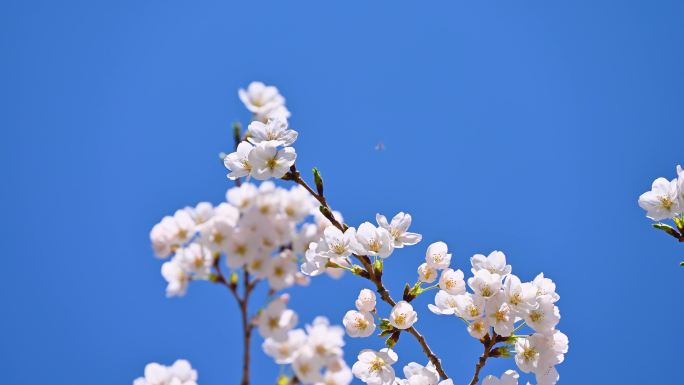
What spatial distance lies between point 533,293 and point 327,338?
5.24ft

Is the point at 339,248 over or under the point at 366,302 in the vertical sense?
over

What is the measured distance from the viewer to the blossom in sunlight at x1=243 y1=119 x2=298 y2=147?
3197 millimetres

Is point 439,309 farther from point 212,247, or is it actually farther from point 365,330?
point 212,247

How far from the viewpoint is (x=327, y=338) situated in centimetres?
209

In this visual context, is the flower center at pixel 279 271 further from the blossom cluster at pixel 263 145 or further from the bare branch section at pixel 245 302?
the blossom cluster at pixel 263 145

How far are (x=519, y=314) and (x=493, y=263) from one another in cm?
40

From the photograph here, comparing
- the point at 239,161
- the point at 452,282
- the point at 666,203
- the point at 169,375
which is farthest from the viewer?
the point at 452,282

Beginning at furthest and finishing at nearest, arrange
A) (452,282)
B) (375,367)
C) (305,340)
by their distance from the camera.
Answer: (452,282) → (375,367) → (305,340)

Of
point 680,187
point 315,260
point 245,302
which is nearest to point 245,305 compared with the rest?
point 245,302

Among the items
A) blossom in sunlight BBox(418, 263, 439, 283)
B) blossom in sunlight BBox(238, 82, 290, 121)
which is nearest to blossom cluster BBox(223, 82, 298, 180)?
blossom in sunlight BBox(238, 82, 290, 121)

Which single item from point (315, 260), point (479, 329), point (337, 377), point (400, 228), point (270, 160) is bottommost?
point (337, 377)

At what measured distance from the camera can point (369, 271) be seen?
3.33 m

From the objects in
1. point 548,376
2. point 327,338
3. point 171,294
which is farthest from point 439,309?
point 171,294

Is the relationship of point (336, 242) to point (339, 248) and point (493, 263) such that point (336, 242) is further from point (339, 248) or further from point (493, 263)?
point (493, 263)
